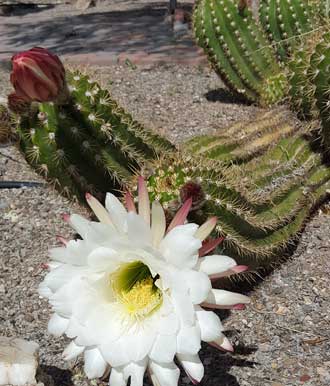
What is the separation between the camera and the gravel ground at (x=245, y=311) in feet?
5.63

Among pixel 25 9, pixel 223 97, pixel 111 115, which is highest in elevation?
pixel 111 115

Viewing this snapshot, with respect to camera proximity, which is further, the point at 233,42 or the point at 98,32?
the point at 98,32

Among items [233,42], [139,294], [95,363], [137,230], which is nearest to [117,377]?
[95,363]

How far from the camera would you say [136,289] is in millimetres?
1326

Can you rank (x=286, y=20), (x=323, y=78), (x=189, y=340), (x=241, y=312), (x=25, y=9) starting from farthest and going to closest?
1. (x=25, y=9)
2. (x=286, y=20)
3. (x=323, y=78)
4. (x=241, y=312)
5. (x=189, y=340)

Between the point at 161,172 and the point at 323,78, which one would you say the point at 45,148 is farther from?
the point at 323,78

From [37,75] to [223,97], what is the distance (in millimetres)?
2635

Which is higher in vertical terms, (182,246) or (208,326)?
(182,246)

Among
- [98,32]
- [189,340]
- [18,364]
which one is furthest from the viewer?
[98,32]

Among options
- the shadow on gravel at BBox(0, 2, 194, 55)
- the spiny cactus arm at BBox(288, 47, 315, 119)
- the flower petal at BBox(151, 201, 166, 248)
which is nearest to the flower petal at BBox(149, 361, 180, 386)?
the flower petal at BBox(151, 201, 166, 248)

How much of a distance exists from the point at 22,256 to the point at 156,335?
122cm

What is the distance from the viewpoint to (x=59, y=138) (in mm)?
1901

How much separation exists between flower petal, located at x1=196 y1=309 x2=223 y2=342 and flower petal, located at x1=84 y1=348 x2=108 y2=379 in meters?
0.21

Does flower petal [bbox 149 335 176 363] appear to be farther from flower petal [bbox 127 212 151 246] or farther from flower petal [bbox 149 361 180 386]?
flower petal [bbox 127 212 151 246]
